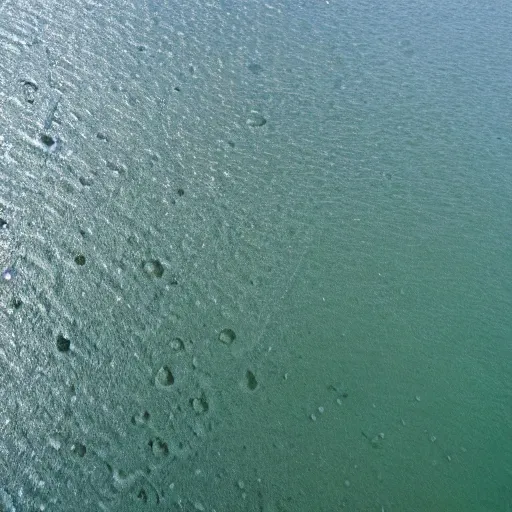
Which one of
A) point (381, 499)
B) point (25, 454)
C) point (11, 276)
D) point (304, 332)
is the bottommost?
point (381, 499)

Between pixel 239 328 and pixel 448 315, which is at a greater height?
pixel 239 328

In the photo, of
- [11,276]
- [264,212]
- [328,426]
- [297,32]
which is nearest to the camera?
[328,426]

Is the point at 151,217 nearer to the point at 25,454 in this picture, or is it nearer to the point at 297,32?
the point at 25,454

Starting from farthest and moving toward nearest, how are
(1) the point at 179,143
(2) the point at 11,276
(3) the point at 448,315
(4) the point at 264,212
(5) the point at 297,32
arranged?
(5) the point at 297,32, (1) the point at 179,143, (4) the point at 264,212, (3) the point at 448,315, (2) the point at 11,276

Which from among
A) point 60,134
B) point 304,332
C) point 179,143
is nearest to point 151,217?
point 179,143

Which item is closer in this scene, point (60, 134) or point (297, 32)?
point (60, 134)

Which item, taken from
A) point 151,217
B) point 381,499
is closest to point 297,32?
Result: point 151,217
